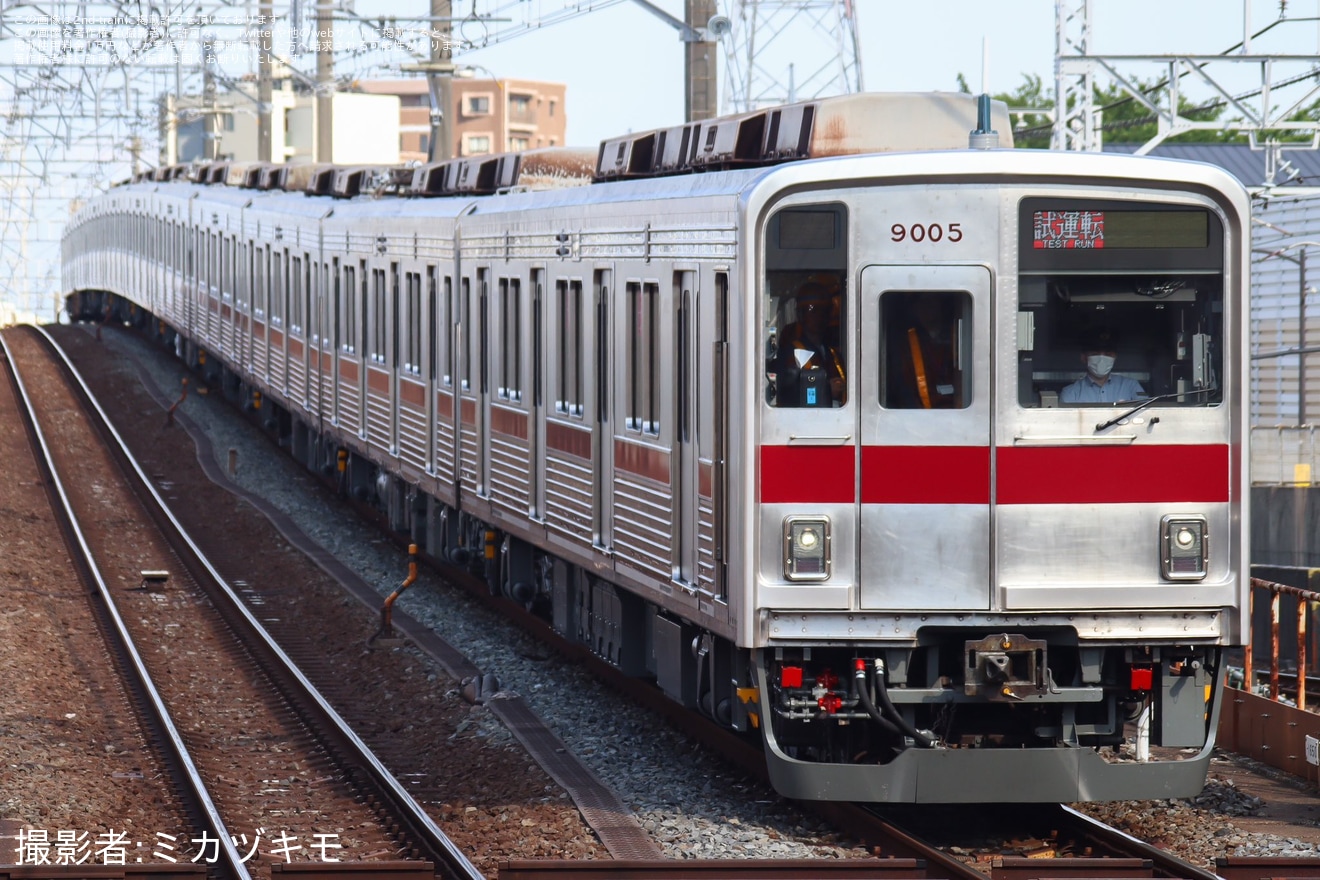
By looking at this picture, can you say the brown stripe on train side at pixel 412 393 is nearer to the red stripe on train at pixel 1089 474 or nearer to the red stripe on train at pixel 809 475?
the red stripe on train at pixel 809 475

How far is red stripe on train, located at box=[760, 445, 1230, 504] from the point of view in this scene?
784 cm

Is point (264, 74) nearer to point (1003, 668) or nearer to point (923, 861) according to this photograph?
point (1003, 668)

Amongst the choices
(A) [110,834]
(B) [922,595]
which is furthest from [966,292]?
(A) [110,834]

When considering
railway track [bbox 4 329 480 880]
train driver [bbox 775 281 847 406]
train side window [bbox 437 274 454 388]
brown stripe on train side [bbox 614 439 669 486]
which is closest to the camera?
train driver [bbox 775 281 847 406]

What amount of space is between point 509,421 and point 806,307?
512cm

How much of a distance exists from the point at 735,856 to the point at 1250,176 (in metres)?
33.0

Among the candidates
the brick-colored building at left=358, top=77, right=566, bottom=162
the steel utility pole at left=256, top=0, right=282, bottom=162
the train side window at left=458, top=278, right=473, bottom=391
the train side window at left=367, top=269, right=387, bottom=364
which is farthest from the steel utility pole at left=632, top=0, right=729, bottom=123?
the brick-colored building at left=358, top=77, right=566, bottom=162

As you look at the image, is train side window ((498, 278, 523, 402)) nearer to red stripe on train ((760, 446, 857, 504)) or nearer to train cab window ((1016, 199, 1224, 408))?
red stripe on train ((760, 446, 857, 504))

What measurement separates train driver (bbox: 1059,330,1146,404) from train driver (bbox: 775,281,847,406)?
91cm

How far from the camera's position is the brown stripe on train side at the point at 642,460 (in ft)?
30.4

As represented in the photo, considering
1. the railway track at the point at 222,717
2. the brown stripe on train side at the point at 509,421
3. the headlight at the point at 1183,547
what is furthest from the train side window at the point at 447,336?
the headlight at the point at 1183,547

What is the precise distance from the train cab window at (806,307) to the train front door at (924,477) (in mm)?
122

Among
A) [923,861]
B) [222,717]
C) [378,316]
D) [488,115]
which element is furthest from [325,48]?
[488,115]

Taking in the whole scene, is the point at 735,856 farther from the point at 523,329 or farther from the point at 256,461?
the point at 256,461
